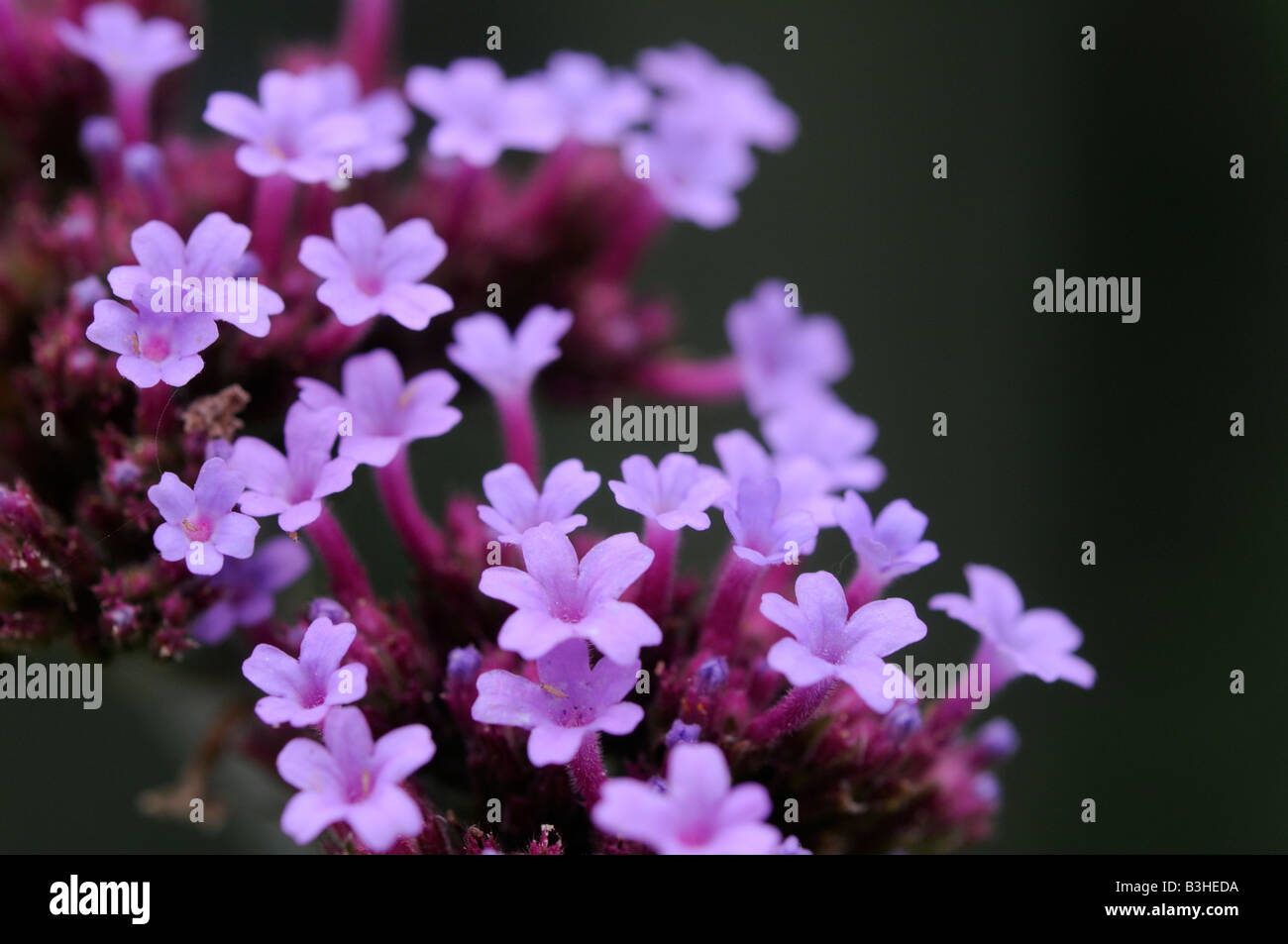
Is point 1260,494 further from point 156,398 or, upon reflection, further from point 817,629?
point 156,398

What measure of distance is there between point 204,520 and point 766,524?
105 cm

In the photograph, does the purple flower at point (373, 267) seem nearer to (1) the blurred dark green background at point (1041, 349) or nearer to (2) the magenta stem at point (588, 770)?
(2) the magenta stem at point (588, 770)

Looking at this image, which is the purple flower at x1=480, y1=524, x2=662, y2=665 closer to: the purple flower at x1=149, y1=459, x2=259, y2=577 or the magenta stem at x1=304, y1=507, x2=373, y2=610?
the purple flower at x1=149, y1=459, x2=259, y2=577

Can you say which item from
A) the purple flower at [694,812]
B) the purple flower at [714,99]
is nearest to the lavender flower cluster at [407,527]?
the purple flower at [694,812]

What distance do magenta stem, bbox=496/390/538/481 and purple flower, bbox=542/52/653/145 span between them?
83 cm

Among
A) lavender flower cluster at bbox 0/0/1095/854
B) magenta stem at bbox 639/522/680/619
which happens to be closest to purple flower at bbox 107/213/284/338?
lavender flower cluster at bbox 0/0/1095/854

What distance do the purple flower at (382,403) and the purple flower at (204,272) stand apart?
0.18m

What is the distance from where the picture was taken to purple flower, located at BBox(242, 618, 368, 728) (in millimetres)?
2012

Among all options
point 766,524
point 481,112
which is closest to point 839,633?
point 766,524

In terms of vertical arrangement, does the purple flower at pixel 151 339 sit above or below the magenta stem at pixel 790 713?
above

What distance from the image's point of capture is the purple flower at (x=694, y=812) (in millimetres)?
1748

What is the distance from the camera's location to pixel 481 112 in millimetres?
3072

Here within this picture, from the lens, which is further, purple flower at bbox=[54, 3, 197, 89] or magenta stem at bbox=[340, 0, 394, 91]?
magenta stem at bbox=[340, 0, 394, 91]

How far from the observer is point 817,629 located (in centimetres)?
210
